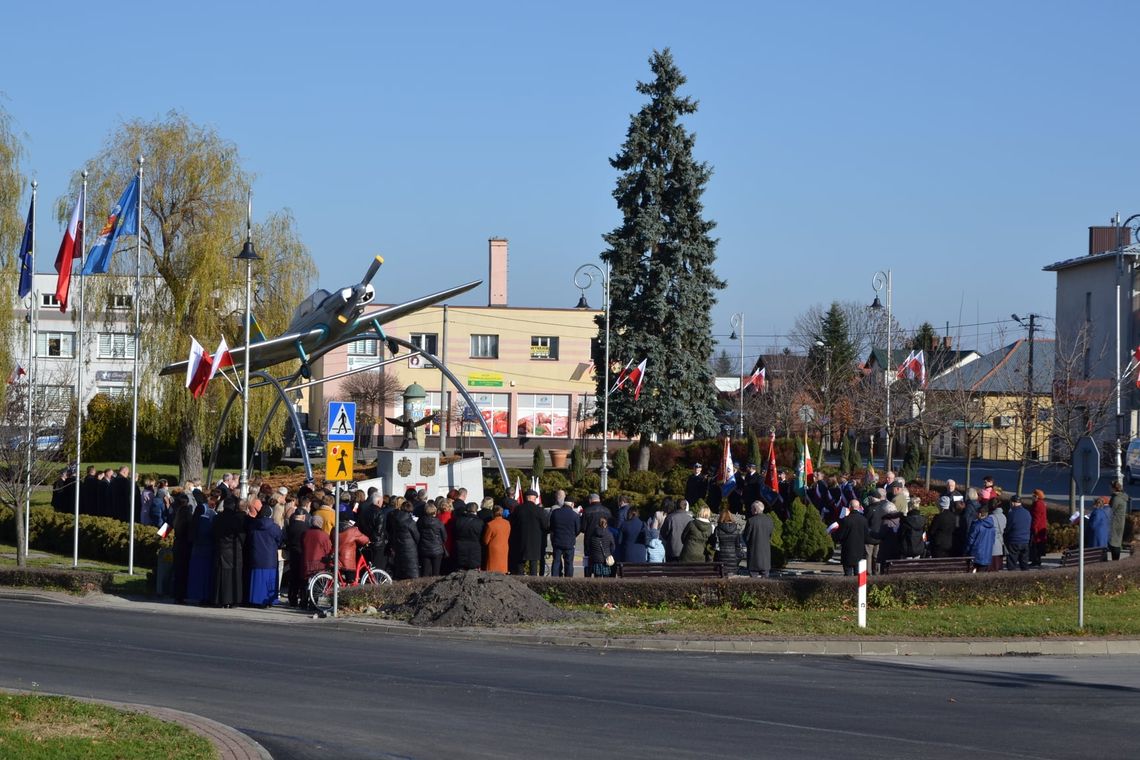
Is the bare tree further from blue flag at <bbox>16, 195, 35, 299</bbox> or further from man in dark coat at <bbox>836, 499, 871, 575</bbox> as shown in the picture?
→ man in dark coat at <bbox>836, 499, 871, 575</bbox>

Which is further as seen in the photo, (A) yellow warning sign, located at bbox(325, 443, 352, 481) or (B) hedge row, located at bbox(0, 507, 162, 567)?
(B) hedge row, located at bbox(0, 507, 162, 567)

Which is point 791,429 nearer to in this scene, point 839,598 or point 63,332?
point 63,332

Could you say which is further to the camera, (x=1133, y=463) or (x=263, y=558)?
(x=1133, y=463)

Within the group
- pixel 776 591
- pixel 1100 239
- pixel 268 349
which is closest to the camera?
pixel 776 591

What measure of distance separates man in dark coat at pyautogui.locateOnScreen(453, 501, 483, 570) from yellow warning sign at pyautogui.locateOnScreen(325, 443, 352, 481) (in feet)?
9.55

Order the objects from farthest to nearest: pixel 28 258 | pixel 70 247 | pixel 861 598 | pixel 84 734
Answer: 1. pixel 28 258
2. pixel 70 247
3. pixel 861 598
4. pixel 84 734

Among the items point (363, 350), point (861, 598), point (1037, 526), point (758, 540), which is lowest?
point (861, 598)

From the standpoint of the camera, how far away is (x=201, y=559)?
784 inches

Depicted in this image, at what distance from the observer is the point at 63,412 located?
40906 mm

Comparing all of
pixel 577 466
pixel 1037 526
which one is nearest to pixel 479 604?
pixel 1037 526

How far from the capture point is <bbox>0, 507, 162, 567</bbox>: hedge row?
25797 millimetres

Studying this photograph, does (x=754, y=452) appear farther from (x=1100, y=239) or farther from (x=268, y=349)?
(x=1100, y=239)

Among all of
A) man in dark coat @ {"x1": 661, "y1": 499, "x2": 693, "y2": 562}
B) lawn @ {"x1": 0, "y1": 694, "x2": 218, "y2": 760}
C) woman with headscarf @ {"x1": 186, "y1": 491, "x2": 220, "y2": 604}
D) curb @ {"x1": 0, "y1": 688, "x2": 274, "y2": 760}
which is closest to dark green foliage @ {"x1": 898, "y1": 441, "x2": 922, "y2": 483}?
man in dark coat @ {"x1": 661, "y1": 499, "x2": 693, "y2": 562}

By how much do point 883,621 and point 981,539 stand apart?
Answer: 4.76 meters
